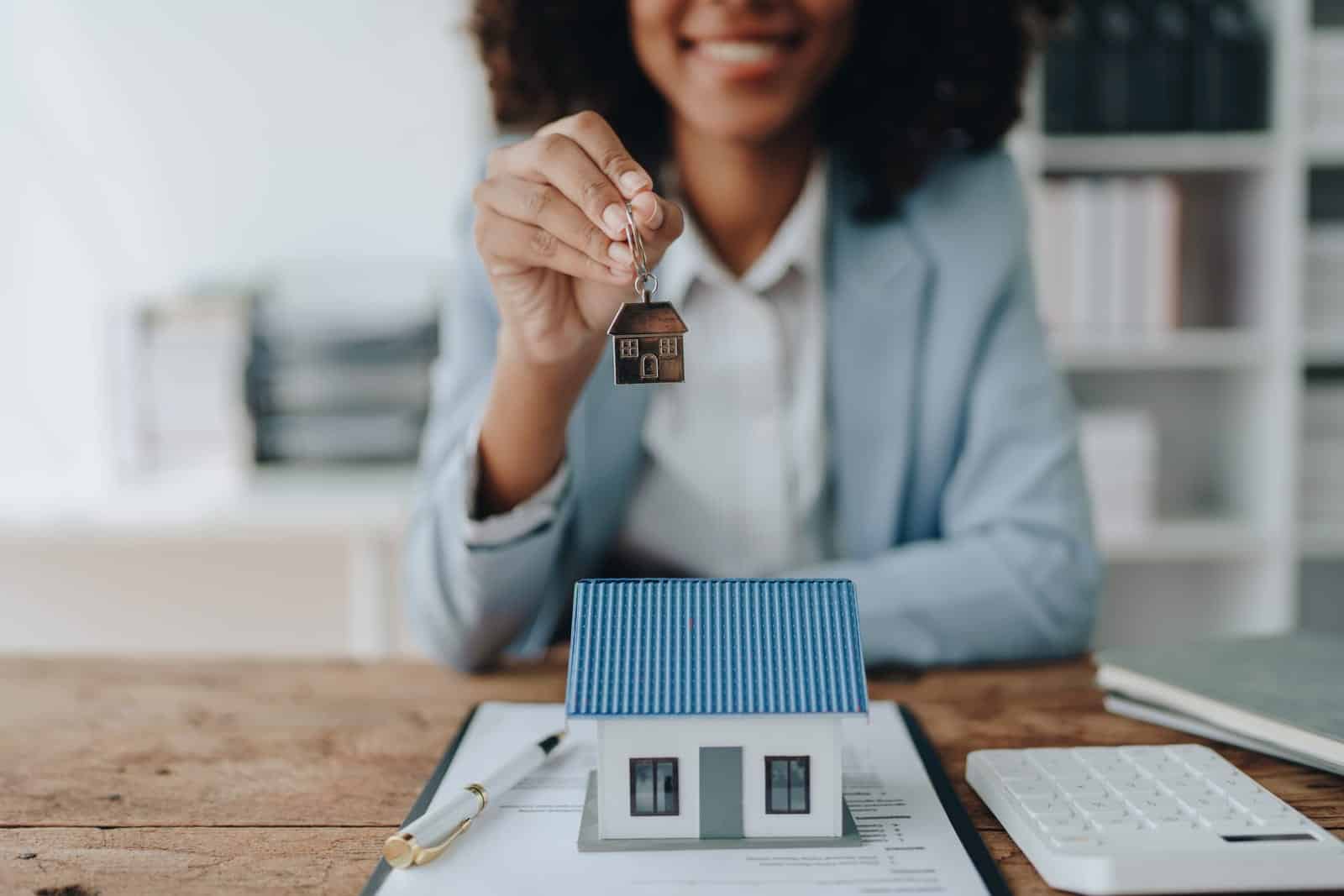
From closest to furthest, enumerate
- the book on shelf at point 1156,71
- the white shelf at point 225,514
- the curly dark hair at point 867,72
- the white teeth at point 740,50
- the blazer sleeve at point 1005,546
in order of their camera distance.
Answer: the blazer sleeve at point 1005,546 → the white teeth at point 740,50 → the curly dark hair at point 867,72 → the white shelf at point 225,514 → the book on shelf at point 1156,71

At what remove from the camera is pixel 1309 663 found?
2.72 feet

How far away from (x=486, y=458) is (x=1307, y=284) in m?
1.94

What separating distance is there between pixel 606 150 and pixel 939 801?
1.52 ft

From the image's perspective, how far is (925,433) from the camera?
1242 millimetres

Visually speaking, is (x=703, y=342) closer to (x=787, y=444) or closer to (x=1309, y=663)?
(x=787, y=444)

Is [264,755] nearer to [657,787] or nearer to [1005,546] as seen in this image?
[657,787]

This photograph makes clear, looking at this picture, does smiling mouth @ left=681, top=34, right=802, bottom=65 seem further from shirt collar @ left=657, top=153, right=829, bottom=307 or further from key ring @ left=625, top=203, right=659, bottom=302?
key ring @ left=625, top=203, right=659, bottom=302

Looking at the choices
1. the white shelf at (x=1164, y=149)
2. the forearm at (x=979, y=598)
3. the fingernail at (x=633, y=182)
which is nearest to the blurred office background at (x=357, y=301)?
the white shelf at (x=1164, y=149)

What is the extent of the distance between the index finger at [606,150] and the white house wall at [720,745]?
330mm

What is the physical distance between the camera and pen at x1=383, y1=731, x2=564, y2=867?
22.0 inches

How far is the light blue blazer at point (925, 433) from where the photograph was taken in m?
1.06

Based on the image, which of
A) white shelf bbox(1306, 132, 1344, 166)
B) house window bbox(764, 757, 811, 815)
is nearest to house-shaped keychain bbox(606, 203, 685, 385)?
house window bbox(764, 757, 811, 815)

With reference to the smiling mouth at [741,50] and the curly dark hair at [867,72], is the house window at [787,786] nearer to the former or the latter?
the smiling mouth at [741,50]

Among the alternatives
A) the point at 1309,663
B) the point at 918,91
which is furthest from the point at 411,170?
the point at 1309,663
